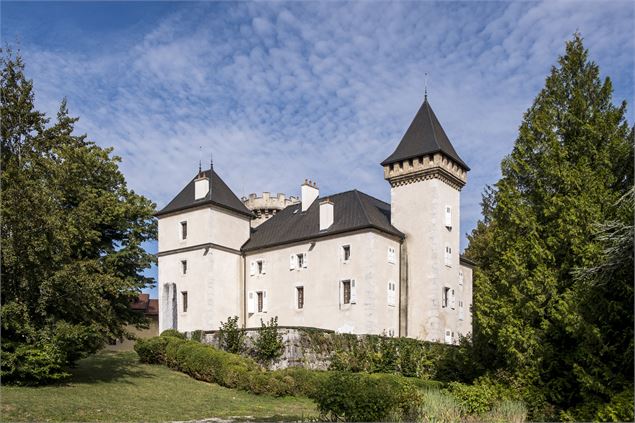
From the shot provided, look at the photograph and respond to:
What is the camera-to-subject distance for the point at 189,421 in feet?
58.1

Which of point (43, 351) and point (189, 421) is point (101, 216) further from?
point (189, 421)

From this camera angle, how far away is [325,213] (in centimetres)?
3941

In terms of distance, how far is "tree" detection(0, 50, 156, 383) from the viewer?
20266 millimetres

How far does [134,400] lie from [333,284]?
60.1 feet

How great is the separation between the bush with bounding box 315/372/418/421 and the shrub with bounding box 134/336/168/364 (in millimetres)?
18077

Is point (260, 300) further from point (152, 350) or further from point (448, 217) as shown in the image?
point (448, 217)

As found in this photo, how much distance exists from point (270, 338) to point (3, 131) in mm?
15452

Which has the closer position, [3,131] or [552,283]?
[552,283]

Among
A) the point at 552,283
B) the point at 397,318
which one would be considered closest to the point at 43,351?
the point at 552,283

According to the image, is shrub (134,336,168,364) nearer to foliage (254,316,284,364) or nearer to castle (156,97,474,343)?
foliage (254,316,284,364)

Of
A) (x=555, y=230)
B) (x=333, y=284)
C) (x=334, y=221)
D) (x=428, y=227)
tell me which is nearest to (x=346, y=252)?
(x=333, y=284)

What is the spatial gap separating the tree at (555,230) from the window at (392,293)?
60.6ft

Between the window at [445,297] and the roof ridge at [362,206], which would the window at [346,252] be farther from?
the window at [445,297]

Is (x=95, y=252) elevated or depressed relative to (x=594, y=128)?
depressed
